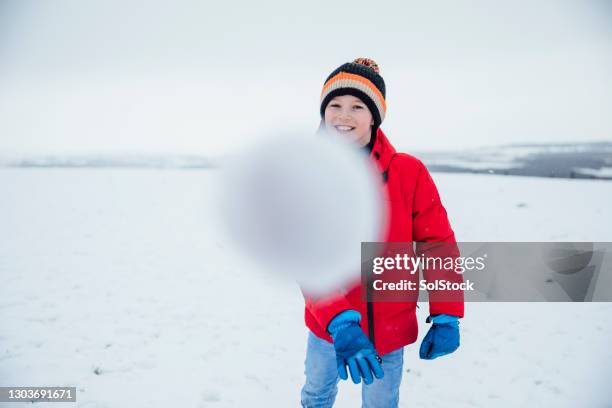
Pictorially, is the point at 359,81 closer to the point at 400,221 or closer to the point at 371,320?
the point at 400,221

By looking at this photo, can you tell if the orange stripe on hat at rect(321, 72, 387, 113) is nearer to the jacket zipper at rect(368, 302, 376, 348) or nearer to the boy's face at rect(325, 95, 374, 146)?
the boy's face at rect(325, 95, 374, 146)

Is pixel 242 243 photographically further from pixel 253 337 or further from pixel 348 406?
pixel 253 337

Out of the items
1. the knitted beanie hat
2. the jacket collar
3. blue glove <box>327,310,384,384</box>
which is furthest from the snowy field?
the knitted beanie hat

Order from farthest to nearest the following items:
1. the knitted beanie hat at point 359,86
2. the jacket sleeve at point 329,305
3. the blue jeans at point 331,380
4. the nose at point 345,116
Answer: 1. the blue jeans at point 331,380
2. the knitted beanie hat at point 359,86
3. the nose at point 345,116
4. the jacket sleeve at point 329,305

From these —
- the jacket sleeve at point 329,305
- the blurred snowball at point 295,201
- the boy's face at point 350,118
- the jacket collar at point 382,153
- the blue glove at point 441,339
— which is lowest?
the blue glove at point 441,339

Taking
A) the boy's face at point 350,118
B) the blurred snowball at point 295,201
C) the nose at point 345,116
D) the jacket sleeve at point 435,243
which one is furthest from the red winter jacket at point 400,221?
the blurred snowball at point 295,201

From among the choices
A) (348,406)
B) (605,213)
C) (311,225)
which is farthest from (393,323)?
(605,213)

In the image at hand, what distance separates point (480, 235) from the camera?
7727mm

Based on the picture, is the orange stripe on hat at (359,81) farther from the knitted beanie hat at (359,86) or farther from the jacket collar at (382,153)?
the jacket collar at (382,153)

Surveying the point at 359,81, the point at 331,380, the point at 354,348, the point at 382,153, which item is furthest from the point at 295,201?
the point at 331,380

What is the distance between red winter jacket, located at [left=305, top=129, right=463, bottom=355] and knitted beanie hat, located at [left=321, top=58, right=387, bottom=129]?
0.44 feet

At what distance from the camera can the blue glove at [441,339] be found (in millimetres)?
1633

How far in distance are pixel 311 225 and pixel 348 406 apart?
2484 millimetres

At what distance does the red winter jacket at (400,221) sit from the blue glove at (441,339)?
39 millimetres
